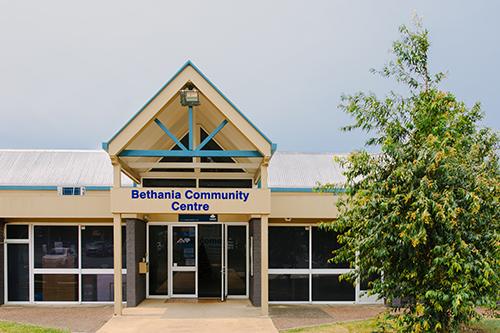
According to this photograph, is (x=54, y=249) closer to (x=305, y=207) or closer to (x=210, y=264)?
(x=210, y=264)

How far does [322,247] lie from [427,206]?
7.43 m

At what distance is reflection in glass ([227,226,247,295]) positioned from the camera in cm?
1529

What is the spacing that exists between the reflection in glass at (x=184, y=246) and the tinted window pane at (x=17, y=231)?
13.4ft

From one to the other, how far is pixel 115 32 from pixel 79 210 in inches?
200

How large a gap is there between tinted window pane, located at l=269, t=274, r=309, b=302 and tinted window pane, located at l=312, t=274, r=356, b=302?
0.28 meters

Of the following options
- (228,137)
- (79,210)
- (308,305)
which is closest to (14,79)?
(79,210)

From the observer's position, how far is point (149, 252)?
1529cm

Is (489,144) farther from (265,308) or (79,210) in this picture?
(79,210)

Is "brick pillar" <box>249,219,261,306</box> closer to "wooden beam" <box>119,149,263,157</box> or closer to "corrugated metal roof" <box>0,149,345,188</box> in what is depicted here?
"wooden beam" <box>119,149,263,157</box>

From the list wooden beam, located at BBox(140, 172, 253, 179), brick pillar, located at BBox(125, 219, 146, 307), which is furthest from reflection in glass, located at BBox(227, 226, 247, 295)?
brick pillar, located at BBox(125, 219, 146, 307)

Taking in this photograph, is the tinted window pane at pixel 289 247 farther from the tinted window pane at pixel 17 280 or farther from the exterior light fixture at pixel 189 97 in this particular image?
the tinted window pane at pixel 17 280

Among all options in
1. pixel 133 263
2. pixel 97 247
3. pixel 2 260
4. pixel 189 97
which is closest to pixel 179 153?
pixel 189 97

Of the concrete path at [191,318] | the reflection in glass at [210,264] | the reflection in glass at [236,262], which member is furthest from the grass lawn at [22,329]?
the reflection in glass at [236,262]

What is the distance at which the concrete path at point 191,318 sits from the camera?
1130 cm
